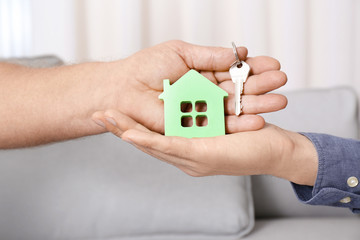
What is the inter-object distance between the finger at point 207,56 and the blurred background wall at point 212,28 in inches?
33.2

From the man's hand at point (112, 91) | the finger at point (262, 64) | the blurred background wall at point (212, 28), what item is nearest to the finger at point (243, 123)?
the man's hand at point (112, 91)

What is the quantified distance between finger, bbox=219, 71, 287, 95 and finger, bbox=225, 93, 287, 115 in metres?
0.02

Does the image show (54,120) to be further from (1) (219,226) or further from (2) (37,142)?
(1) (219,226)

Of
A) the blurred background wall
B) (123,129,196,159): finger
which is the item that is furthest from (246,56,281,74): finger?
the blurred background wall

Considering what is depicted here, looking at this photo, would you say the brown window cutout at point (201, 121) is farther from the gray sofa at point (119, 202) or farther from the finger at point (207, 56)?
the gray sofa at point (119, 202)

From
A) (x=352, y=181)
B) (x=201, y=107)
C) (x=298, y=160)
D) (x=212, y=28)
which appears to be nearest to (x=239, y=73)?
(x=201, y=107)

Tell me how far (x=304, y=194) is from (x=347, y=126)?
0.42 metres

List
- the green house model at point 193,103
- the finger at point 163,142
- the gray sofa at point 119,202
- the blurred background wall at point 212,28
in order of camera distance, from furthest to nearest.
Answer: the blurred background wall at point 212,28
the gray sofa at point 119,202
the green house model at point 193,103
the finger at point 163,142

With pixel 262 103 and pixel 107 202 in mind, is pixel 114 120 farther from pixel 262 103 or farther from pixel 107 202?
pixel 107 202

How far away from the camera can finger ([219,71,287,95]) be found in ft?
3.13

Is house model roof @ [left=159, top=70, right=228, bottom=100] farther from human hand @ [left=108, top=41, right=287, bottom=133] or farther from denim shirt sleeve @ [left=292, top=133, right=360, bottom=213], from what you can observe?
denim shirt sleeve @ [left=292, top=133, right=360, bottom=213]

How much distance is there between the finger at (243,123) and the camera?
0.94 meters

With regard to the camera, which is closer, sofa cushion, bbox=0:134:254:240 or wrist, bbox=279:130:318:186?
wrist, bbox=279:130:318:186

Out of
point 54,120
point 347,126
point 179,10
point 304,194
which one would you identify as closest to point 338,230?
point 304,194
